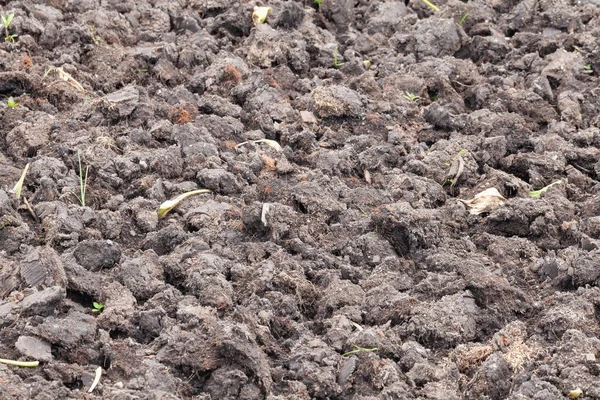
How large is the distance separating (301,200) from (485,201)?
776 millimetres

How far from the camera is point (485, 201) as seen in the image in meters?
3.84

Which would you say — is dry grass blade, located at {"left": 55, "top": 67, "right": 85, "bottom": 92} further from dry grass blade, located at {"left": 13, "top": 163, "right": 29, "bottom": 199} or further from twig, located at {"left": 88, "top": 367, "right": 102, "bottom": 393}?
twig, located at {"left": 88, "top": 367, "right": 102, "bottom": 393}

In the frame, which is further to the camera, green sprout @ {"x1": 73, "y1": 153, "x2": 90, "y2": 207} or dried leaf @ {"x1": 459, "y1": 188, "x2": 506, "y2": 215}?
dried leaf @ {"x1": 459, "y1": 188, "x2": 506, "y2": 215}

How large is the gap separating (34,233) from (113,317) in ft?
2.05

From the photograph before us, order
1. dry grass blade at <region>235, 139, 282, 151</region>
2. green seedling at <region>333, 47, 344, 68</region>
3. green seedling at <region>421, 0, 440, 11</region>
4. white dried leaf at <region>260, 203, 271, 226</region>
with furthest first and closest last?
green seedling at <region>421, 0, 440, 11</region> → green seedling at <region>333, 47, 344, 68</region> → dry grass blade at <region>235, 139, 282, 151</region> → white dried leaf at <region>260, 203, 271, 226</region>

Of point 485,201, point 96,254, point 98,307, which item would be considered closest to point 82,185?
point 96,254

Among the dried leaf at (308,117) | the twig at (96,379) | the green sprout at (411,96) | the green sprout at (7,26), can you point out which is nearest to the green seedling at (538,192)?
the green sprout at (411,96)

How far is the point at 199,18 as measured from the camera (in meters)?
5.18

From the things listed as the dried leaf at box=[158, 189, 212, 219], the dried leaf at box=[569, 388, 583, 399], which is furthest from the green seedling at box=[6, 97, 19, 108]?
the dried leaf at box=[569, 388, 583, 399]

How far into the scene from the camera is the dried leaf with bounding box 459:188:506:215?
382 centimetres

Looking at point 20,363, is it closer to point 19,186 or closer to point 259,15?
point 19,186

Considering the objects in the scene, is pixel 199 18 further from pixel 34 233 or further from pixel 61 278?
pixel 61 278

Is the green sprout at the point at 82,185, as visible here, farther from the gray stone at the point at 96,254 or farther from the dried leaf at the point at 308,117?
the dried leaf at the point at 308,117

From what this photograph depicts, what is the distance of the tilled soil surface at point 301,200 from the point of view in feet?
9.70
